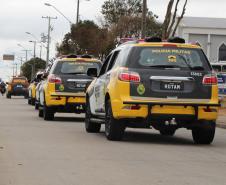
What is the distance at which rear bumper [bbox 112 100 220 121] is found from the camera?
13367mm

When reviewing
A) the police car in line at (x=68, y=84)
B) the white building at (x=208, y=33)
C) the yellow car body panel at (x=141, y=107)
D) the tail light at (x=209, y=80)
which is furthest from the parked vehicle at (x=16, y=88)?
the tail light at (x=209, y=80)

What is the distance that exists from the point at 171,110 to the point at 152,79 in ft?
2.18

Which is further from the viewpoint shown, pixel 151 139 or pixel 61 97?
pixel 61 97

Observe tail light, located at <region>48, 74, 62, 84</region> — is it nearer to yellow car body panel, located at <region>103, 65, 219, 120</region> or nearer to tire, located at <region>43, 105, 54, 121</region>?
tire, located at <region>43, 105, 54, 121</region>

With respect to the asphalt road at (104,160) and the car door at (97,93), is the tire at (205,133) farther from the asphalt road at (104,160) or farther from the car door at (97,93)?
the car door at (97,93)

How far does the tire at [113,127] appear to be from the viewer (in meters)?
13.8

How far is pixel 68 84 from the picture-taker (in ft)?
66.6

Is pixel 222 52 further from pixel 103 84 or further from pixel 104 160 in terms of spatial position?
pixel 104 160

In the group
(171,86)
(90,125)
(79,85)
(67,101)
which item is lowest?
(90,125)

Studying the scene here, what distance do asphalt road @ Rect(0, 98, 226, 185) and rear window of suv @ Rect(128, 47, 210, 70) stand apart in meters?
1.48

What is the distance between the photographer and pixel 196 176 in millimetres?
9445

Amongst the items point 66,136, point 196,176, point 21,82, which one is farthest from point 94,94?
point 21,82

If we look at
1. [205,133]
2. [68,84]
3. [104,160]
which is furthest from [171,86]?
[68,84]

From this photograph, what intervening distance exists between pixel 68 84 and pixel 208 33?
68.3 metres
